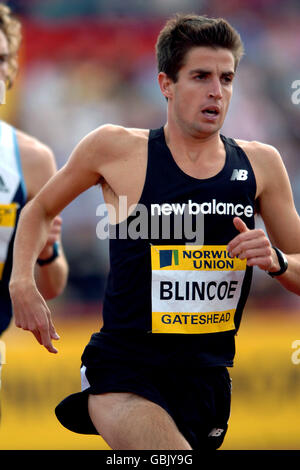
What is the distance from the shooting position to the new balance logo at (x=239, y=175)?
3.27 metres

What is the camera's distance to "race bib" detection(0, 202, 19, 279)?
13.1 ft

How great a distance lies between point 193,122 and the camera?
322 cm

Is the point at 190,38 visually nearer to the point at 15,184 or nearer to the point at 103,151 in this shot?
the point at 103,151

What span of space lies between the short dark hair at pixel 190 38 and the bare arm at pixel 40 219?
1.52 ft

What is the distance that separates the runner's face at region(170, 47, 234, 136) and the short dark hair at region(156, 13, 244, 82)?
3cm

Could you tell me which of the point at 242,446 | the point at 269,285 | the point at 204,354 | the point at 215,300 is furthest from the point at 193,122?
the point at 269,285

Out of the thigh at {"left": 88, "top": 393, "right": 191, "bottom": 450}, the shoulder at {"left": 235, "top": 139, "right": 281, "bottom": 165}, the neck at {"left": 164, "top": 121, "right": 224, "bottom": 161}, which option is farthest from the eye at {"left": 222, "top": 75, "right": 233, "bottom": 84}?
the thigh at {"left": 88, "top": 393, "right": 191, "bottom": 450}

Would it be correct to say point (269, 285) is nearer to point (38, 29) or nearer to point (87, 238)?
point (87, 238)

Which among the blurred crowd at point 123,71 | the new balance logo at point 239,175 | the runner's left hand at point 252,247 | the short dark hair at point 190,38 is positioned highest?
the blurred crowd at point 123,71

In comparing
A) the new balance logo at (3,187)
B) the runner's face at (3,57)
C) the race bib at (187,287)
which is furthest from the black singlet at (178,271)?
the runner's face at (3,57)

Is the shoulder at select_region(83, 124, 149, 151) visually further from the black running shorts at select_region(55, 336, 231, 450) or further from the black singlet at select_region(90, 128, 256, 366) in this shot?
the black running shorts at select_region(55, 336, 231, 450)

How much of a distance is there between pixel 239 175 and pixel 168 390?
98 centimetres

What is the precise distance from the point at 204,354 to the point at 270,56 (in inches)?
Result: 212

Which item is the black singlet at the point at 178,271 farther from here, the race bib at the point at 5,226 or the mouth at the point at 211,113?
the race bib at the point at 5,226
